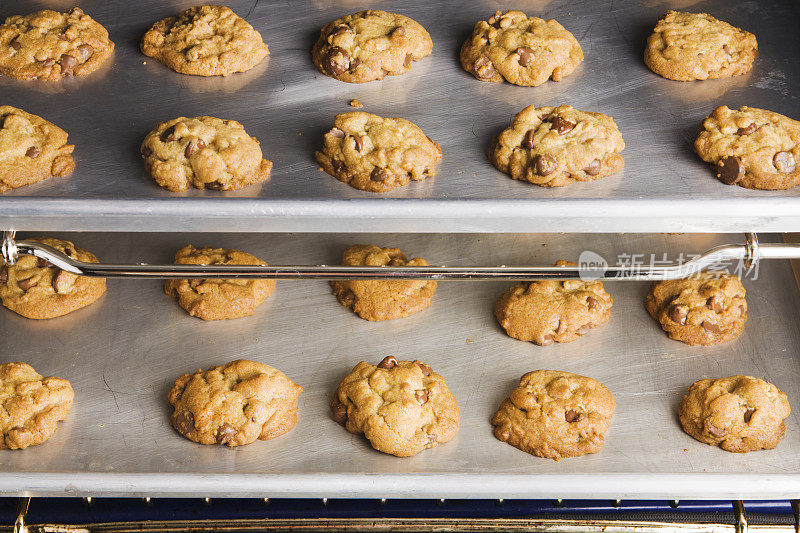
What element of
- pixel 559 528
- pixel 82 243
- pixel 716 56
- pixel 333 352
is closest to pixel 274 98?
pixel 333 352

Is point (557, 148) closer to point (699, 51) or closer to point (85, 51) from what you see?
point (699, 51)

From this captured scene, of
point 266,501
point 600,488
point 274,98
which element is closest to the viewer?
point 600,488

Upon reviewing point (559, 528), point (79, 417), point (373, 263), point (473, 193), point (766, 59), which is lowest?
point (559, 528)

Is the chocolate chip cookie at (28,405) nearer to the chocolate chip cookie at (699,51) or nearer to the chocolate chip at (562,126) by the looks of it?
the chocolate chip at (562,126)

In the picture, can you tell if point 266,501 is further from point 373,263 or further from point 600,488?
point 600,488

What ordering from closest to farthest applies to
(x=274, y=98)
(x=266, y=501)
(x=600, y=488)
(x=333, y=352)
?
(x=600, y=488) < (x=274, y=98) < (x=333, y=352) < (x=266, y=501)

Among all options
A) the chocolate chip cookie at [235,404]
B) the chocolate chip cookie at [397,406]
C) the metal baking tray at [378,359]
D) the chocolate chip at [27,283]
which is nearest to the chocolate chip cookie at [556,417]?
the metal baking tray at [378,359]

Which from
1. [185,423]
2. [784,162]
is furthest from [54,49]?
[784,162]
